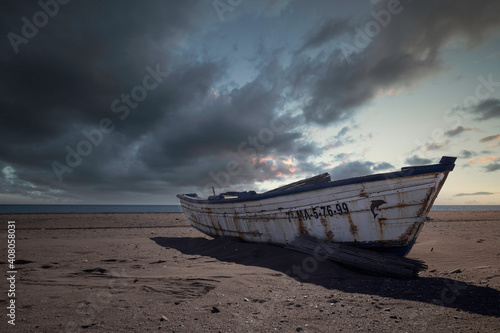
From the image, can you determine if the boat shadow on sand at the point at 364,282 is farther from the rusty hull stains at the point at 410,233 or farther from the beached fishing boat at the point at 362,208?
the rusty hull stains at the point at 410,233

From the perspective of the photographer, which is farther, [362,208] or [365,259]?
[362,208]

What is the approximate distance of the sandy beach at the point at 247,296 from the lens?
3.62 meters

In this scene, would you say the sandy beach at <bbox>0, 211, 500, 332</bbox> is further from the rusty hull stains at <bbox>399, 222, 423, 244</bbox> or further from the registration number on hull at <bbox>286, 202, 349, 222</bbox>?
the registration number on hull at <bbox>286, 202, 349, 222</bbox>

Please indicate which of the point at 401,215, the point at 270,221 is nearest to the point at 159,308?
the point at 270,221

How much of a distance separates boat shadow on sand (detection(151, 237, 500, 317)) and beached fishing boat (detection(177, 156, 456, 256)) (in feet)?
2.99

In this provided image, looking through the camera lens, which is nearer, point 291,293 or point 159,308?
point 159,308

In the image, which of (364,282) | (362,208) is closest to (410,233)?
(362,208)

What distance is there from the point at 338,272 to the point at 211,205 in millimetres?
7196

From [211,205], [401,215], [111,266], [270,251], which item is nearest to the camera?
[401,215]

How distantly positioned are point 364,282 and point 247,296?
2.72 m

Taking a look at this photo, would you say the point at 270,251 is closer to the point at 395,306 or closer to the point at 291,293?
the point at 291,293

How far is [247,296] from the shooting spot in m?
4.79

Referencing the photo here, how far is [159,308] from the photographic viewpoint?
165 inches

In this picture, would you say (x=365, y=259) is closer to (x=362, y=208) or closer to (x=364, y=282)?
(x=364, y=282)
